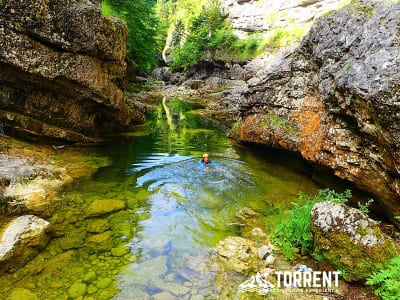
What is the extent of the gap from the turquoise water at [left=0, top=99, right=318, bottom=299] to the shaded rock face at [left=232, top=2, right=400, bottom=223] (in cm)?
146

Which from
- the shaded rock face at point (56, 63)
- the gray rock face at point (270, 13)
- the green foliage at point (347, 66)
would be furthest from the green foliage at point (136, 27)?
the gray rock face at point (270, 13)

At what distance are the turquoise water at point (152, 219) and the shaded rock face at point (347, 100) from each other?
4.78 feet

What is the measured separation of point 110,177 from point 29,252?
3.77 meters

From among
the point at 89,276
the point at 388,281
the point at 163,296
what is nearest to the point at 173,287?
the point at 163,296

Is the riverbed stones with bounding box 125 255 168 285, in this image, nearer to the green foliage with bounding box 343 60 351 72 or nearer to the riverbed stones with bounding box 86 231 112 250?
the riverbed stones with bounding box 86 231 112 250

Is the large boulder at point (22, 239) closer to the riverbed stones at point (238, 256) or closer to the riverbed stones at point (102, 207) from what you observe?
the riverbed stones at point (102, 207)

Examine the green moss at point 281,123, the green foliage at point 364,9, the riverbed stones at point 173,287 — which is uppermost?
the green foliage at point 364,9

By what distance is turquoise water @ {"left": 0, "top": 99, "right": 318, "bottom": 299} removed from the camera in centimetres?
390

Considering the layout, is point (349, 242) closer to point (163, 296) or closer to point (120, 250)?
point (163, 296)

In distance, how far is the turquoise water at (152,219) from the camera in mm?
3898

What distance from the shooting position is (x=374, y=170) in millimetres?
5297

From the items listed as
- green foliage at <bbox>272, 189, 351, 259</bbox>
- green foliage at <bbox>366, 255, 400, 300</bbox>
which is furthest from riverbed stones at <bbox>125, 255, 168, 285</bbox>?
green foliage at <bbox>366, 255, 400, 300</bbox>

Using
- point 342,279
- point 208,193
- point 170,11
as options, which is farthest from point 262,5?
point 342,279

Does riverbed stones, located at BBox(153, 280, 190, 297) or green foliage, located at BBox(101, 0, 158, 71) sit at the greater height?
green foliage, located at BBox(101, 0, 158, 71)
